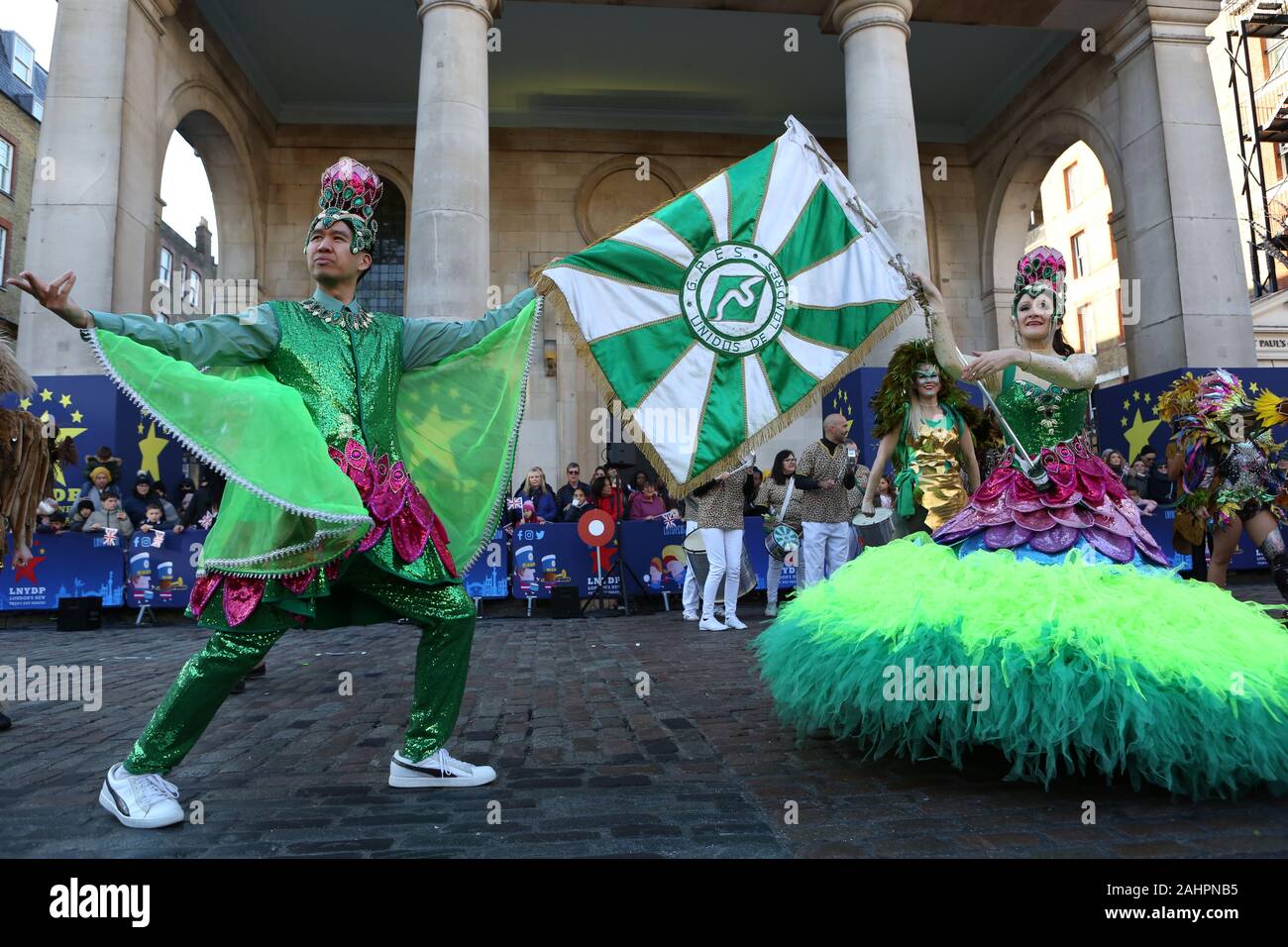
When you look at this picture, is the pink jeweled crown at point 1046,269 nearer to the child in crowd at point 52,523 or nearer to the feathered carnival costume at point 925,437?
the feathered carnival costume at point 925,437

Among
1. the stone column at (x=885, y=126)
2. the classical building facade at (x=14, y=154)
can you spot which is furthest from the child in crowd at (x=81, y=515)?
the classical building facade at (x=14, y=154)

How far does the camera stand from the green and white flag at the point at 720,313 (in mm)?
4082

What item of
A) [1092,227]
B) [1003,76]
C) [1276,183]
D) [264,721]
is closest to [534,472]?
[264,721]

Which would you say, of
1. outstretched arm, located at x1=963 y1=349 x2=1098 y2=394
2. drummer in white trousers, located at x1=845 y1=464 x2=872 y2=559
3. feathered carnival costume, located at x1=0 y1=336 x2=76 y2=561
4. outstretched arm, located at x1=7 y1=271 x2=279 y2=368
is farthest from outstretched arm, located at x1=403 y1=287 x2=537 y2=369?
drummer in white trousers, located at x1=845 y1=464 x2=872 y2=559

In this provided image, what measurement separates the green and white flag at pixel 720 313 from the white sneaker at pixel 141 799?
237cm

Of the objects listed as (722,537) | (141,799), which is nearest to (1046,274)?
(141,799)

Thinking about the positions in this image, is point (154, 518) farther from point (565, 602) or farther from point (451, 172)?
point (451, 172)

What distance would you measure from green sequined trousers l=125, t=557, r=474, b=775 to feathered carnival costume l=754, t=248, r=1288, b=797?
4.54ft

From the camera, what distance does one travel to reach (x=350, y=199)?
3281 millimetres

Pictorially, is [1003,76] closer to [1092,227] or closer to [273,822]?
[1092,227]
